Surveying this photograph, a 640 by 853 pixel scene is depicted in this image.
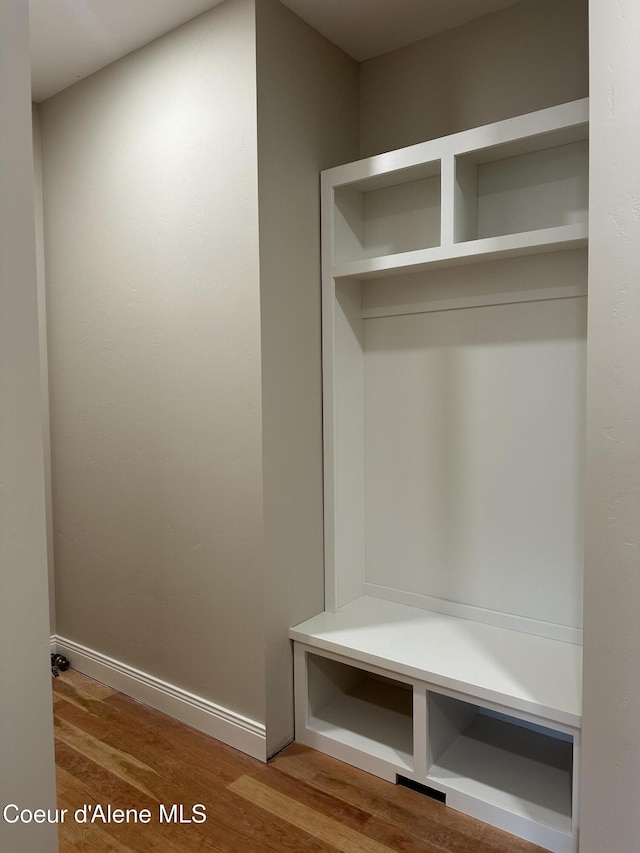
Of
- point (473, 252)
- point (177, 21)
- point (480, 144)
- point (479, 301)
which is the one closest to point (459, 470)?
point (479, 301)

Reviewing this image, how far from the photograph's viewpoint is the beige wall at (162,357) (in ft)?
7.14

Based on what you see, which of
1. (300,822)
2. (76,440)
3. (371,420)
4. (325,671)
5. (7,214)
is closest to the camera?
(7,214)

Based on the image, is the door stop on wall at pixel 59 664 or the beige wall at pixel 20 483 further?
the door stop on wall at pixel 59 664

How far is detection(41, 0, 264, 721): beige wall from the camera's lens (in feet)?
7.14

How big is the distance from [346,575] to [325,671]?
0.37m

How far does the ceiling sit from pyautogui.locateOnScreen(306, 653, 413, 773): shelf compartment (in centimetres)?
230

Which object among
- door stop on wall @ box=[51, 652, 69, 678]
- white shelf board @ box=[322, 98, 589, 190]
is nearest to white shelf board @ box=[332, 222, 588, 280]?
white shelf board @ box=[322, 98, 589, 190]

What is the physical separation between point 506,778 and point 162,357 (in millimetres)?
1899

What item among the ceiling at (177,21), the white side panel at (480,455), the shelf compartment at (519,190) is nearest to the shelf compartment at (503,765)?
the white side panel at (480,455)

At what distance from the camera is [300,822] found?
1877mm

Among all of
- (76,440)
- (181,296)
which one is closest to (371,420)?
(181,296)

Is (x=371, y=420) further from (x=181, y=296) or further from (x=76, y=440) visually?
(x=76, y=440)

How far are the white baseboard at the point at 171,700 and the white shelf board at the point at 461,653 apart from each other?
374 mm

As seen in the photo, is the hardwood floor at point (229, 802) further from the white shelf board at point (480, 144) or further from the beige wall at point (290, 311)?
the white shelf board at point (480, 144)
